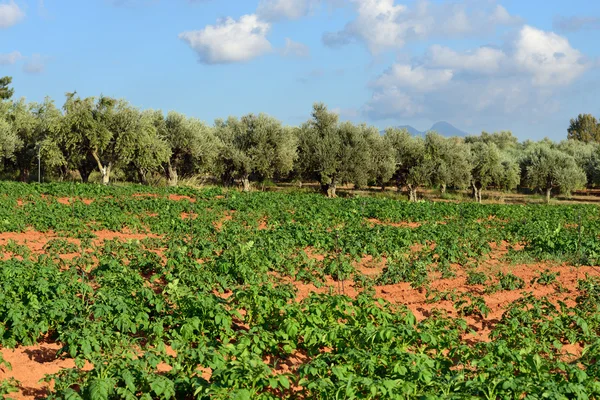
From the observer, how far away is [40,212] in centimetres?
2183

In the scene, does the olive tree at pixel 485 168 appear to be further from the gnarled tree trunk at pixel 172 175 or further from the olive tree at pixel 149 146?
the olive tree at pixel 149 146

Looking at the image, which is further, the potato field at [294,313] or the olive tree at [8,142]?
the olive tree at [8,142]

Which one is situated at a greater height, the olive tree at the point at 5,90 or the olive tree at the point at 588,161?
the olive tree at the point at 5,90

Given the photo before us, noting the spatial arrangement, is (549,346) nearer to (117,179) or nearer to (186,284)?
(186,284)

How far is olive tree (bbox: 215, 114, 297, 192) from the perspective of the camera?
4797 centimetres

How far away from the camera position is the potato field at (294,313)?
21.5 ft

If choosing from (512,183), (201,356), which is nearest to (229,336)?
(201,356)

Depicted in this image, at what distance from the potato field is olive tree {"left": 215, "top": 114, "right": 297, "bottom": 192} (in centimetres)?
2588

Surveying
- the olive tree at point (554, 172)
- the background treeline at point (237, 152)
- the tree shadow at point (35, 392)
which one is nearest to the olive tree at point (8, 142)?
the background treeline at point (237, 152)

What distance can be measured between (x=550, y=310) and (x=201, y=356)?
6.91 metres

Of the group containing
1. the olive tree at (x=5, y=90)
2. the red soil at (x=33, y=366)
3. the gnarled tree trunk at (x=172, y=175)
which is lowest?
the red soil at (x=33, y=366)

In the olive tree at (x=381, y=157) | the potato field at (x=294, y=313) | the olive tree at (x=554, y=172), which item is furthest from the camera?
the olive tree at (x=554, y=172)

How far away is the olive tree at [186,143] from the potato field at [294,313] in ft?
83.0

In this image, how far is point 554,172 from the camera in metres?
58.9
